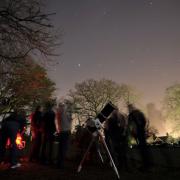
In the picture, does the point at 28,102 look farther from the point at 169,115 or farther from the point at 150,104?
the point at 150,104

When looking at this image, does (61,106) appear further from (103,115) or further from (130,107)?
(103,115)

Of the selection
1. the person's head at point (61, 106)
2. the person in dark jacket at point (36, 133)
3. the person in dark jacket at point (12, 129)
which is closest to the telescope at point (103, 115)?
the person's head at point (61, 106)

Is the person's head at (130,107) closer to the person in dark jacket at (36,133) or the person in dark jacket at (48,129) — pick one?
the person in dark jacket at (48,129)

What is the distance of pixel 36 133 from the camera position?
11.5m

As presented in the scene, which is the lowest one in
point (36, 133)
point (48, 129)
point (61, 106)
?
point (36, 133)

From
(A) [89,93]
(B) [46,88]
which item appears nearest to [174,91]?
(A) [89,93]

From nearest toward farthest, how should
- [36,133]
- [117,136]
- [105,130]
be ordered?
[105,130], [117,136], [36,133]

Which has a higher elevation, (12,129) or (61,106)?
(61,106)

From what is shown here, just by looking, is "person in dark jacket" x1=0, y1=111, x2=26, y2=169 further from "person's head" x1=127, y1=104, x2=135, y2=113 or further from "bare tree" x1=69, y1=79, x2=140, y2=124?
"bare tree" x1=69, y1=79, x2=140, y2=124

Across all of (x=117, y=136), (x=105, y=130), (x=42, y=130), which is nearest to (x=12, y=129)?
(x=42, y=130)

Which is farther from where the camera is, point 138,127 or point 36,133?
point 36,133

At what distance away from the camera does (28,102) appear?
41.0 metres

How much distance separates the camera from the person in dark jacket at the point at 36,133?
447 inches

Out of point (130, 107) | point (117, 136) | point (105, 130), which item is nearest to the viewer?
point (130, 107)
